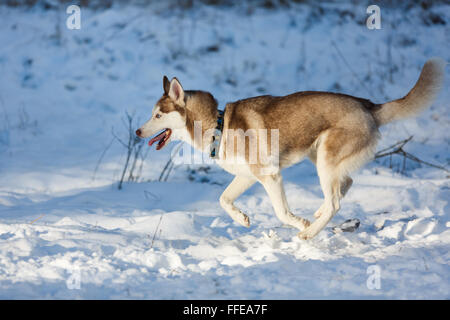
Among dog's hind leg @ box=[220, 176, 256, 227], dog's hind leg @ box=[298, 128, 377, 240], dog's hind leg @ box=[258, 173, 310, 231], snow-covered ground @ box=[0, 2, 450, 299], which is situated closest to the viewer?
snow-covered ground @ box=[0, 2, 450, 299]

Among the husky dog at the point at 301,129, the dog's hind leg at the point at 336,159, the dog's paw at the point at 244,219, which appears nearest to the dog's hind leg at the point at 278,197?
the husky dog at the point at 301,129

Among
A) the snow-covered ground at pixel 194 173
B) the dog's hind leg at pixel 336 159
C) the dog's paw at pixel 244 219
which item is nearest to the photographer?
the snow-covered ground at pixel 194 173

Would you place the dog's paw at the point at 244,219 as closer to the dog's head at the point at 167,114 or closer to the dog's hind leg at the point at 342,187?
the dog's hind leg at the point at 342,187

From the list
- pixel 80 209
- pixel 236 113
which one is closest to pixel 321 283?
pixel 236 113

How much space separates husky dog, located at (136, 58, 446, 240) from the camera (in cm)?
430

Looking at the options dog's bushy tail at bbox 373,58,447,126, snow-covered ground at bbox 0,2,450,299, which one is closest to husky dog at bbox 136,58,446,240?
dog's bushy tail at bbox 373,58,447,126

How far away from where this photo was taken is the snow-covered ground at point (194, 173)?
11.4 feet

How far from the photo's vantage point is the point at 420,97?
4.36 metres

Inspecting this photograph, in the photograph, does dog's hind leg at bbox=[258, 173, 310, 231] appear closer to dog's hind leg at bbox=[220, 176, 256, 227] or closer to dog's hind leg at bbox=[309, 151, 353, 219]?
dog's hind leg at bbox=[309, 151, 353, 219]

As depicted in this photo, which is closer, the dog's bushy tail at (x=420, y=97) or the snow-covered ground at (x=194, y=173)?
the snow-covered ground at (x=194, y=173)

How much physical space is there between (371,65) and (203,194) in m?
5.94

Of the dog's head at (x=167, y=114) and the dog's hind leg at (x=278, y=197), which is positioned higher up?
the dog's head at (x=167, y=114)

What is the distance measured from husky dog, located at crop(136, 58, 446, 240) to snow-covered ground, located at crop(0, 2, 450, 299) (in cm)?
42

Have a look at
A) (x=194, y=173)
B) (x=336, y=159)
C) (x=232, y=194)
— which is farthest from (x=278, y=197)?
(x=194, y=173)
